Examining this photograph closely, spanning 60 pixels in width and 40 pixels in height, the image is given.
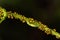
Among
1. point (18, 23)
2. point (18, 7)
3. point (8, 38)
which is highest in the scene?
point (18, 7)

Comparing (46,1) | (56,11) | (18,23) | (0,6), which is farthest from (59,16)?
(0,6)

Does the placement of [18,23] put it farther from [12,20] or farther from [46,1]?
[46,1]

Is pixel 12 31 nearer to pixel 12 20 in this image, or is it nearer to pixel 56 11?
pixel 12 20

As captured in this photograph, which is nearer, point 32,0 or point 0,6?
point 0,6

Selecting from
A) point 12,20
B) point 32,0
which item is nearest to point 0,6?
point 12,20

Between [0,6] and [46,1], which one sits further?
[46,1]

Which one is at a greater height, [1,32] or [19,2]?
[19,2]
